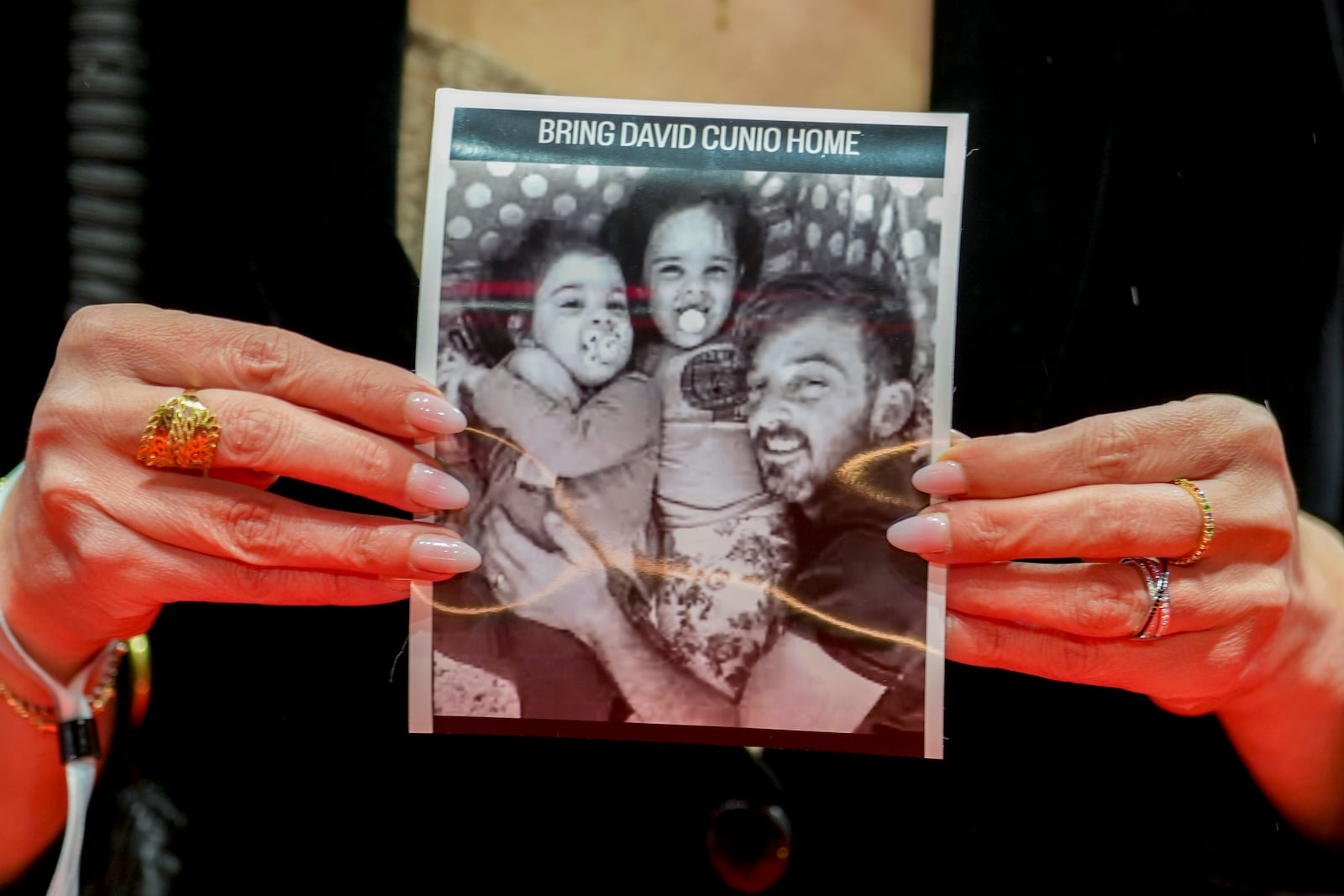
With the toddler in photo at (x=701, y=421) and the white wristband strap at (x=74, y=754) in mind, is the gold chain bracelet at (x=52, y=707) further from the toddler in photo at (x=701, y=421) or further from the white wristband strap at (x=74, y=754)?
the toddler in photo at (x=701, y=421)

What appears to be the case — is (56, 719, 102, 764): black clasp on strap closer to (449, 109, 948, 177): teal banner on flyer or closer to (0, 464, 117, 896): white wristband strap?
(0, 464, 117, 896): white wristband strap

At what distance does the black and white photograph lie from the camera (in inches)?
20.4

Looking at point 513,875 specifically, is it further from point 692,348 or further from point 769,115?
point 769,115

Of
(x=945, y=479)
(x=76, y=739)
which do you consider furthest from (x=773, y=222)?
(x=76, y=739)

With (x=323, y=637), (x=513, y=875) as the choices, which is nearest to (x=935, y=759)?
(x=513, y=875)

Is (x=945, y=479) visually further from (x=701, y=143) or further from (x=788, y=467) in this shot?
(x=701, y=143)

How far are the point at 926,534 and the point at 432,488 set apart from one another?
282 millimetres

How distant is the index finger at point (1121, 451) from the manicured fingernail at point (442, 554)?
270mm

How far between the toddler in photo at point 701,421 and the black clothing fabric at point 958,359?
122mm

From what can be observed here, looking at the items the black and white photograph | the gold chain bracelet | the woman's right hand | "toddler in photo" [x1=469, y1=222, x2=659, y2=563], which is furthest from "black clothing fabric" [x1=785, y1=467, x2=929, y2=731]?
the gold chain bracelet

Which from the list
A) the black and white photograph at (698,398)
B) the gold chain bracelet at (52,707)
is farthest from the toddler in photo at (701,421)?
the gold chain bracelet at (52,707)

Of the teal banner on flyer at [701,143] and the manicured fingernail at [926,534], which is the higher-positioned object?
the teal banner on flyer at [701,143]

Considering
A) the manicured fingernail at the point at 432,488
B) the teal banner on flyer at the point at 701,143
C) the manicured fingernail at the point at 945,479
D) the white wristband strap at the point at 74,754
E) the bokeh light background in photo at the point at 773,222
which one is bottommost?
the white wristband strap at the point at 74,754

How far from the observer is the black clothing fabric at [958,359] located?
1.83ft
